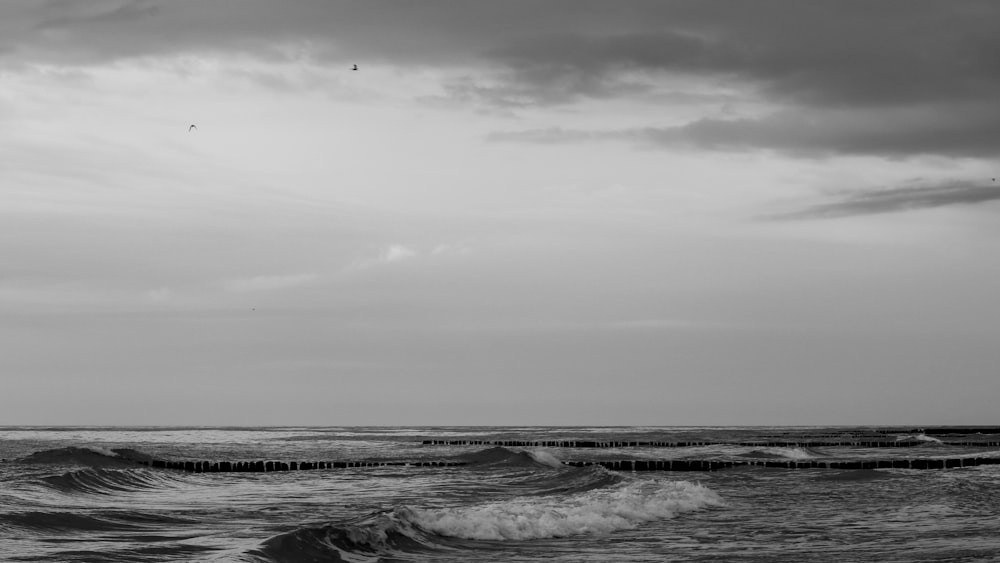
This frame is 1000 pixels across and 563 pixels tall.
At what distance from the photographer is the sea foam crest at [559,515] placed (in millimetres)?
21969

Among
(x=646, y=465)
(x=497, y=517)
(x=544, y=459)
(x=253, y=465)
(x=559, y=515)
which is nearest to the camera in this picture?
(x=497, y=517)

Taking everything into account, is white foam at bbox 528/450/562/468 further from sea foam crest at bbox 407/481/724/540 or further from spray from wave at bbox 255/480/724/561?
spray from wave at bbox 255/480/724/561

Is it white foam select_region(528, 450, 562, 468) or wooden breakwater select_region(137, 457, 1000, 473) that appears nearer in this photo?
wooden breakwater select_region(137, 457, 1000, 473)

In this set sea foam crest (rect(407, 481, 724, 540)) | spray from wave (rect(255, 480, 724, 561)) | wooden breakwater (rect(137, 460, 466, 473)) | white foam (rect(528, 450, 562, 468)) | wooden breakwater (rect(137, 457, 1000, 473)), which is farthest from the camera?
white foam (rect(528, 450, 562, 468))

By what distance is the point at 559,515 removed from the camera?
2341cm

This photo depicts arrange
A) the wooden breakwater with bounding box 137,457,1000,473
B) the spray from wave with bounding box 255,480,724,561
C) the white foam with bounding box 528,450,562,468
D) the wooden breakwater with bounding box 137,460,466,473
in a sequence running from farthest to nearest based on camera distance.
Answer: the white foam with bounding box 528,450,562,468 → the wooden breakwater with bounding box 137,457,1000,473 → the wooden breakwater with bounding box 137,460,466,473 → the spray from wave with bounding box 255,480,724,561

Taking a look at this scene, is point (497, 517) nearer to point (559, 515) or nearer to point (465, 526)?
point (465, 526)

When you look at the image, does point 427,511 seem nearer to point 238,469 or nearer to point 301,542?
point 301,542

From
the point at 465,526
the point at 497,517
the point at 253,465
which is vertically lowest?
the point at 465,526

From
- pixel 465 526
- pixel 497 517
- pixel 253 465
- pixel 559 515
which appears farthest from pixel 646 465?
pixel 465 526

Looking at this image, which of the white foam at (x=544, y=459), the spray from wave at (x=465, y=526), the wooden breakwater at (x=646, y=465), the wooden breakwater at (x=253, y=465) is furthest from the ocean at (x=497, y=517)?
the white foam at (x=544, y=459)

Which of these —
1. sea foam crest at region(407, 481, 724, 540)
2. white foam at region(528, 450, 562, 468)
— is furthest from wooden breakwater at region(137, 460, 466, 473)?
sea foam crest at region(407, 481, 724, 540)

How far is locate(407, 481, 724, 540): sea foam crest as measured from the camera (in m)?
22.0

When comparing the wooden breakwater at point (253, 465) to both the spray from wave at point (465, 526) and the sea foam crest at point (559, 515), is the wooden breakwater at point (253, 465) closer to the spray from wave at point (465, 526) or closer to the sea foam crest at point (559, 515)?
the sea foam crest at point (559, 515)
